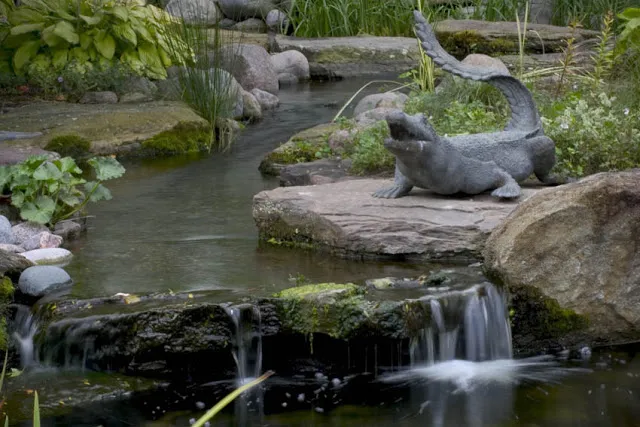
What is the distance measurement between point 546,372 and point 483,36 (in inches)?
390

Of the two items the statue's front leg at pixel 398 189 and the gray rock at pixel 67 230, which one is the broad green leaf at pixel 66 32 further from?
the statue's front leg at pixel 398 189

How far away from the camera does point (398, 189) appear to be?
22.4 feet

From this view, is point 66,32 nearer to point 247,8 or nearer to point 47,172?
point 47,172

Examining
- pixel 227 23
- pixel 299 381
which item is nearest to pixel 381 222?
pixel 299 381

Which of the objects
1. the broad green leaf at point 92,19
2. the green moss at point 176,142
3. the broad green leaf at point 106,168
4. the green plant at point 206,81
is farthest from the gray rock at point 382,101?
the broad green leaf at point 106,168

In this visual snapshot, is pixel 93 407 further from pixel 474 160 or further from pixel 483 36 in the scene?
pixel 483 36

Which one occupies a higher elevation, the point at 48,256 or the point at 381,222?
the point at 381,222

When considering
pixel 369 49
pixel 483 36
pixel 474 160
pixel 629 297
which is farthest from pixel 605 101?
pixel 369 49

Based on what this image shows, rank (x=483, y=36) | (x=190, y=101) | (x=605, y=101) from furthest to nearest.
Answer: (x=483, y=36), (x=190, y=101), (x=605, y=101)

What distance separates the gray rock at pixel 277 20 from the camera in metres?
19.5

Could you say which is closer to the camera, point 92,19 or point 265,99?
point 92,19

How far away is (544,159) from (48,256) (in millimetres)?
3330

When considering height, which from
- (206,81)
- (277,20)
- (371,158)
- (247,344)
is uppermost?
(277,20)

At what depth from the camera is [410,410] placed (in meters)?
5.10
